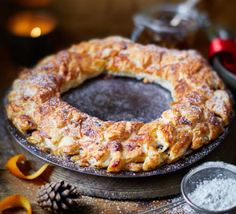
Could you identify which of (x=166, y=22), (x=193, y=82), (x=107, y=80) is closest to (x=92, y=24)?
(x=166, y=22)

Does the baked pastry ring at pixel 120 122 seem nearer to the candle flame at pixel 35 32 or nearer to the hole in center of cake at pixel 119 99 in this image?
the hole in center of cake at pixel 119 99

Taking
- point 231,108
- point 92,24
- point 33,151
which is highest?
point 231,108

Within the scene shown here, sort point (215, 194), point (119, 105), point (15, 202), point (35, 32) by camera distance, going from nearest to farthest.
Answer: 1. point (215, 194)
2. point (15, 202)
3. point (119, 105)
4. point (35, 32)

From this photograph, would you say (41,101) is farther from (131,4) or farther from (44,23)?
(131,4)

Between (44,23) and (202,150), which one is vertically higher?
(202,150)

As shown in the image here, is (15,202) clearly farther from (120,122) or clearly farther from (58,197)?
(120,122)

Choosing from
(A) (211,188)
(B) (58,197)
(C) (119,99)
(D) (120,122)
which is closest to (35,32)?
(C) (119,99)

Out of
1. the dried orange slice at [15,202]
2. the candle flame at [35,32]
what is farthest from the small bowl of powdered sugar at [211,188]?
the candle flame at [35,32]

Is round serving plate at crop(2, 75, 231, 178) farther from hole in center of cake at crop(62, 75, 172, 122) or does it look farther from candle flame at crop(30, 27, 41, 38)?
candle flame at crop(30, 27, 41, 38)

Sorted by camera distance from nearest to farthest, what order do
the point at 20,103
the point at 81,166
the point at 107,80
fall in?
the point at 81,166
the point at 20,103
the point at 107,80
